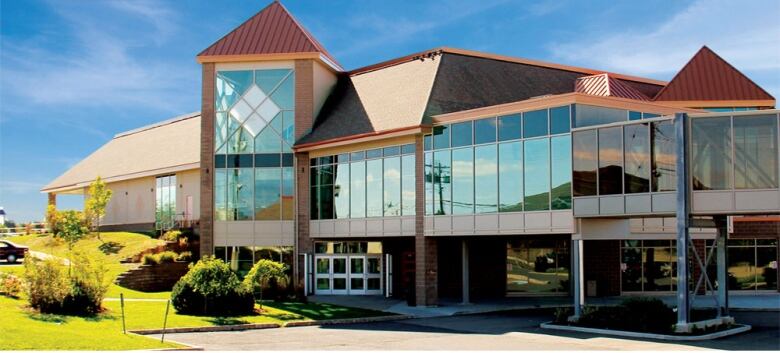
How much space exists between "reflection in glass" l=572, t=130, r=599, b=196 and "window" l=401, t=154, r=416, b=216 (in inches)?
313

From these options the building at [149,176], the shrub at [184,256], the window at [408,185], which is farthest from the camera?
the building at [149,176]

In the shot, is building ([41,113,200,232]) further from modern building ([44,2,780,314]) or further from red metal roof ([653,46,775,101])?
red metal roof ([653,46,775,101])

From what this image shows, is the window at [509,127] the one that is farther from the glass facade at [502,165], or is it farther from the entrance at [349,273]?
the entrance at [349,273]

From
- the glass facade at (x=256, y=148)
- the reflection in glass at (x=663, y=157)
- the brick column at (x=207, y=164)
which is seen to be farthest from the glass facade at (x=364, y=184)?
the reflection in glass at (x=663, y=157)

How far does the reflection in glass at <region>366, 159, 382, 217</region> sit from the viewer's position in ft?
112

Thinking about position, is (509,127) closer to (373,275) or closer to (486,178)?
(486,178)

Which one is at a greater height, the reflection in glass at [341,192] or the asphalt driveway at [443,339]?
the reflection in glass at [341,192]

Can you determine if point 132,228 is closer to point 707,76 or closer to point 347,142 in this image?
point 347,142

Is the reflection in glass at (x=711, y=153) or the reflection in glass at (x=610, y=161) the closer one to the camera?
the reflection in glass at (x=711, y=153)

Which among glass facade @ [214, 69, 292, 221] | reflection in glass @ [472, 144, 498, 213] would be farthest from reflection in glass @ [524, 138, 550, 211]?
glass facade @ [214, 69, 292, 221]

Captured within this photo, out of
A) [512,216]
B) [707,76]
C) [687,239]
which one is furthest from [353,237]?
[707,76]

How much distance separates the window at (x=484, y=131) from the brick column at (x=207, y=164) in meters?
13.8

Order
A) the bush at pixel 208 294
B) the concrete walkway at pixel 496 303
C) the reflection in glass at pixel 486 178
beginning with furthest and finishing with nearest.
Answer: the concrete walkway at pixel 496 303, the reflection in glass at pixel 486 178, the bush at pixel 208 294

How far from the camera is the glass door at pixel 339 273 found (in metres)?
37.7
